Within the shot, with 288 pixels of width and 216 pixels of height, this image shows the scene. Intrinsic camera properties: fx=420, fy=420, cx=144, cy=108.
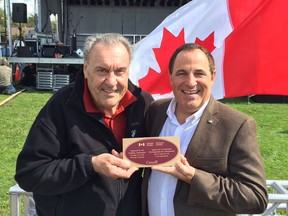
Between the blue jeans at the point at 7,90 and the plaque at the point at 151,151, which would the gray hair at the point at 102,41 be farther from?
Answer: the blue jeans at the point at 7,90

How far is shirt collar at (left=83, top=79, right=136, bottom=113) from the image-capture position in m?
2.04

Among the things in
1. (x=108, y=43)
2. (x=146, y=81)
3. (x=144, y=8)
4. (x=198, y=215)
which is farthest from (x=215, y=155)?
(x=144, y=8)

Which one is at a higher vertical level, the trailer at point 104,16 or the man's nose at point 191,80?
the trailer at point 104,16

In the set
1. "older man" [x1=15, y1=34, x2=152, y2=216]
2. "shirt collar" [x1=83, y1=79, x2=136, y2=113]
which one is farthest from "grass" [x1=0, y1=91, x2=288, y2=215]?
"shirt collar" [x1=83, y1=79, x2=136, y2=113]

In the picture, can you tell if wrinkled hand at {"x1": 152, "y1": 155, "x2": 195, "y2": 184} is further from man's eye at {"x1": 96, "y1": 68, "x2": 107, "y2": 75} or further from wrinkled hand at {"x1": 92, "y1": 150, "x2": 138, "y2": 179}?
man's eye at {"x1": 96, "y1": 68, "x2": 107, "y2": 75}

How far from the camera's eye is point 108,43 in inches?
77.9

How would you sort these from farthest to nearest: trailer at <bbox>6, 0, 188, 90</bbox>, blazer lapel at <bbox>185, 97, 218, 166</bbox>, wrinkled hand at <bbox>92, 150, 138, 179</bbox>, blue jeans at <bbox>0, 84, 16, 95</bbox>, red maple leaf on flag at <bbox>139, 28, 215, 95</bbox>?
trailer at <bbox>6, 0, 188, 90</bbox>
blue jeans at <bbox>0, 84, 16, 95</bbox>
red maple leaf on flag at <bbox>139, 28, 215, 95</bbox>
blazer lapel at <bbox>185, 97, 218, 166</bbox>
wrinkled hand at <bbox>92, 150, 138, 179</bbox>

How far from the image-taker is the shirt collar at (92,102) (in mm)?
2045

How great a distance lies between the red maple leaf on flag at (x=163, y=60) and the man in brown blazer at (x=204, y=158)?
1207mm

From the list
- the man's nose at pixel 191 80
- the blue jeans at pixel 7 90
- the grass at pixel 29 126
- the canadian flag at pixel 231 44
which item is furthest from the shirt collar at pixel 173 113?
the blue jeans at pixel 7 90

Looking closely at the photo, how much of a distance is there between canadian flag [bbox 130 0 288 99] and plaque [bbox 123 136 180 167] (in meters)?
1.46

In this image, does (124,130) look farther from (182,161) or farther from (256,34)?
(256,34)

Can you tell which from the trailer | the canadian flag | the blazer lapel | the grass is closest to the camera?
the blazer lapel

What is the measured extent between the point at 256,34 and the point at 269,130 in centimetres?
461
